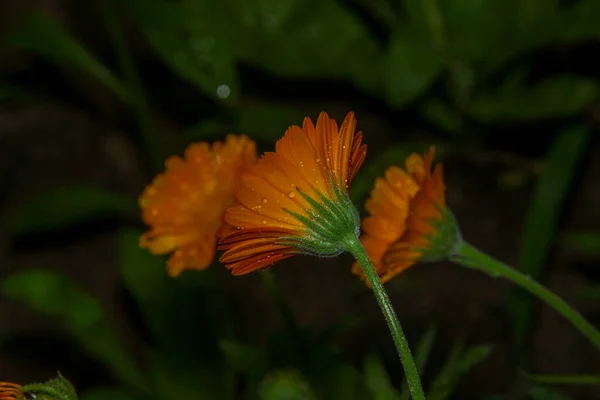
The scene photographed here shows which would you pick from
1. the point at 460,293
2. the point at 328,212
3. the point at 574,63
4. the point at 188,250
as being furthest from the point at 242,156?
the point at 574,63

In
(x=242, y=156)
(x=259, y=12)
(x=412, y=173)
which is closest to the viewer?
(x=412, y=173)

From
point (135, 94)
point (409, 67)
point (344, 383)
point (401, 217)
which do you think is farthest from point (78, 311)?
point (401, 217)

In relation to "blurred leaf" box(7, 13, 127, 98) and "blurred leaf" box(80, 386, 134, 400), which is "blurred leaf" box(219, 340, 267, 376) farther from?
"blurred leaf" box(7, 13, 127, 98)

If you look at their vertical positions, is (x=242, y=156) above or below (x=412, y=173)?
above

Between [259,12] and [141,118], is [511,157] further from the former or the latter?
[141,118]

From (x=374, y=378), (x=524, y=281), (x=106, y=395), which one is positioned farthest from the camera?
(x=106, y=395)

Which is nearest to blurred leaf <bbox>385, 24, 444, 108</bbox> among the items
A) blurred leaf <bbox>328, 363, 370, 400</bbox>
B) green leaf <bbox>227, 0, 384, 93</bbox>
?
green leaf <bbox>227, 0, 384, 93</bbox>

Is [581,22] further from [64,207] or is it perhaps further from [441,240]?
[64,207]
